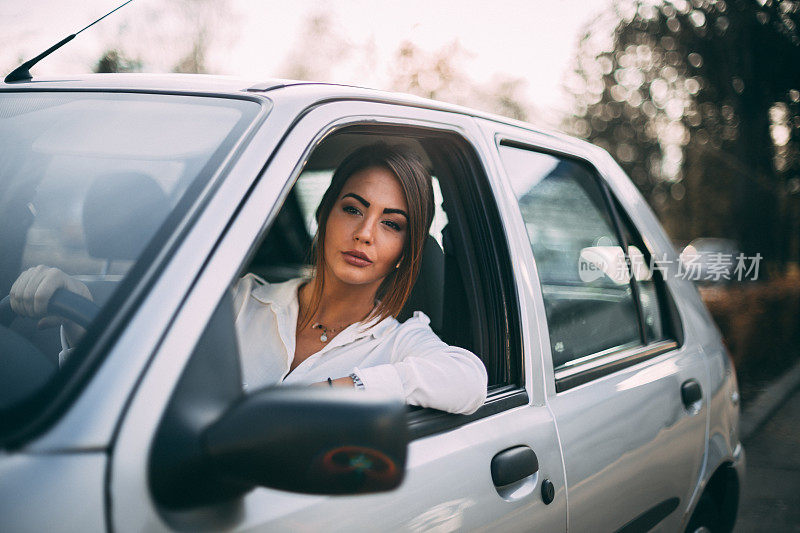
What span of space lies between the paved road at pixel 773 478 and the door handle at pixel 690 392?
2297 millimetres

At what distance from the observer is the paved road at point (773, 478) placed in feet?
14.0

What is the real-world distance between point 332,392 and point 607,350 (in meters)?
1.47

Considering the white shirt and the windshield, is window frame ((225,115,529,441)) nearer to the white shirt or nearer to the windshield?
the white shirt

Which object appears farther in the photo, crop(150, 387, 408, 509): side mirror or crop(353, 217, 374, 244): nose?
crop(353, 217, 374, 244): nose

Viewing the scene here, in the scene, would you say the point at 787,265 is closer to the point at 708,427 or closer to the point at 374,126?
the point at 708,427

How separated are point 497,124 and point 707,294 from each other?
6363 mm

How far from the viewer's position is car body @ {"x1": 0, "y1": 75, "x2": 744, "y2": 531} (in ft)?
2.99

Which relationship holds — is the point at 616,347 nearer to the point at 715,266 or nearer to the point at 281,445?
the point at 281,445

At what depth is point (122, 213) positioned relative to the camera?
Result: 1304mm

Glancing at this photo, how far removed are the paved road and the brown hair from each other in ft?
10.8

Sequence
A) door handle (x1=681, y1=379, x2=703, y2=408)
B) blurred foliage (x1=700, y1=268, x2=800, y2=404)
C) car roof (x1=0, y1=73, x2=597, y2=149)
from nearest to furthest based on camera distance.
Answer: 1. car roof (x1=0, y1=73, x2=597, y2=149)
2. door handle (x1=681, y1=379, x2=703, y2=408)
3. blurred foliage (x1=700, y1=268, x2=800, y2=404)

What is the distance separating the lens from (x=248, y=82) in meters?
1.51

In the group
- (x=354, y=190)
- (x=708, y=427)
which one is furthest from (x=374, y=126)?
(x=708, y=427)

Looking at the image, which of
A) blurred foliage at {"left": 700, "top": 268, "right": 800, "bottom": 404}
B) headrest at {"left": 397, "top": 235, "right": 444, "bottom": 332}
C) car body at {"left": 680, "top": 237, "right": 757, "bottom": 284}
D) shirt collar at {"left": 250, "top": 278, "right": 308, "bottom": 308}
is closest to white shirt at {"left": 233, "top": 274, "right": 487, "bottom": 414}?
shirt collar at {"left": 250, "top": 278, "right": 308, "bottom": 308}
